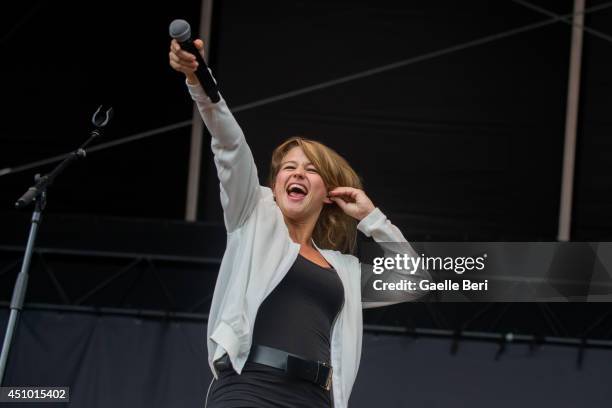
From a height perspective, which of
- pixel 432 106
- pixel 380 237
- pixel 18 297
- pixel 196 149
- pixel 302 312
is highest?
pixel 432 106

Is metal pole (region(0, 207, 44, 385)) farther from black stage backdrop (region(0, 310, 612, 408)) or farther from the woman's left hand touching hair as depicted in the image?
black stage backdrop (region(0, 310, 612, 408))

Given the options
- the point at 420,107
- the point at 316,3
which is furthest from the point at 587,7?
the point at 316,3

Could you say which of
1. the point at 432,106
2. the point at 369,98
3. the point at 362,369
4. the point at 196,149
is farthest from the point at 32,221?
the point at 432,106

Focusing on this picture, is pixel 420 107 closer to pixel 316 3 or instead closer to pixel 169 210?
pixel 316 3

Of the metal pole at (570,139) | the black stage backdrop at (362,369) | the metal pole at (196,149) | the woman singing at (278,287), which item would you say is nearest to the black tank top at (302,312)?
the woman singing at (278,287)

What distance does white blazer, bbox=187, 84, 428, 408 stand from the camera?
209cm

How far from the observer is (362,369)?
395cm

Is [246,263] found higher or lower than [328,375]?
higher

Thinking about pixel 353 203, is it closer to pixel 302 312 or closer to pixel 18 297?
pixel 302 312

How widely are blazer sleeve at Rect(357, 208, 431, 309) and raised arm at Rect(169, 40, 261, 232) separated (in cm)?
43

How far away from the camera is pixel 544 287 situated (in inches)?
168

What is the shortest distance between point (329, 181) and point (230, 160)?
44cm

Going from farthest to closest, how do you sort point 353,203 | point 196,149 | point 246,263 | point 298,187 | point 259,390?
1. point 196,149
2. point 353,203
3. point 298,187
4. point 246,263
5. point 259,390

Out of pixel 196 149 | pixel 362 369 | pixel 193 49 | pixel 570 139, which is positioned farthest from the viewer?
pixel 196 149
